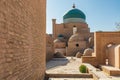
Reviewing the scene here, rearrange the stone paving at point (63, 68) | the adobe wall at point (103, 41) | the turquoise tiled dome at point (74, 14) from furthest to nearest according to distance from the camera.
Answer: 1. the turquoise tiled dome at point (74, 14)
2. the adobe wall at point (103, 41)
3. the stone paving at point (63, 68)

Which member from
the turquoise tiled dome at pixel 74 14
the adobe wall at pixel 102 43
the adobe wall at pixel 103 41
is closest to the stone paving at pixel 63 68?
the adobe wall at pixel 102 43

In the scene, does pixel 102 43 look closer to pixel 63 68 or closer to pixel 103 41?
pixel 103 41

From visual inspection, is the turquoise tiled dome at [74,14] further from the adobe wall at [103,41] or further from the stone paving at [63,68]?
the adobe wall at [103,41]

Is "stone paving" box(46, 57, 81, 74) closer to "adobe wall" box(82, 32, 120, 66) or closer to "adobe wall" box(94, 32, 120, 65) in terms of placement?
"adobe wall" box(82, 32, 120, 66)

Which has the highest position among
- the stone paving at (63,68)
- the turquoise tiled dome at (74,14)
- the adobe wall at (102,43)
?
the turquoise tiled dome at (74,14)

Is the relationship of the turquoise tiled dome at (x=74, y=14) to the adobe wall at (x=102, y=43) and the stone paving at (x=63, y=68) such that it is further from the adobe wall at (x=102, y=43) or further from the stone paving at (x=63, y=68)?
the adobe wall at (x=102, y=43)

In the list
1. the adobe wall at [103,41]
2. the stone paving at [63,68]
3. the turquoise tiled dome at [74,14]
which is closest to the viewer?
the stone paving at [63,68]

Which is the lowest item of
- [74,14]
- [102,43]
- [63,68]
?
[63,68]

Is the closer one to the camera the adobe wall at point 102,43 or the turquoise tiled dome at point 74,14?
the adobe wall at point 102,43

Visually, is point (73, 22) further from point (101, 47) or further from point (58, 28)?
point (101, 47)

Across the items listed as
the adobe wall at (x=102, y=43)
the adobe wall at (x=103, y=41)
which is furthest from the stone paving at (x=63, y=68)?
the adobe wall at (x=103, y=41)

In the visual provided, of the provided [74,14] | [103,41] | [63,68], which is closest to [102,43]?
[103,41]

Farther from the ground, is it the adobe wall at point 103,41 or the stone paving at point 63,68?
the adobe wall at point 103,41

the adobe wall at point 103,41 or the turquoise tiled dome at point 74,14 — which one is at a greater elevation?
the turquoise tiled dome at point 74,14
